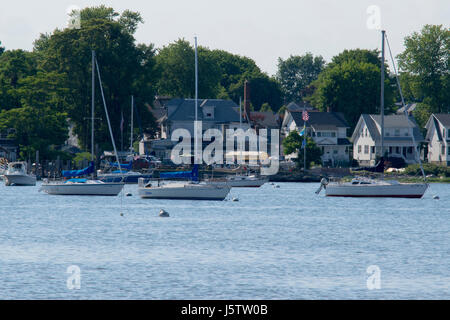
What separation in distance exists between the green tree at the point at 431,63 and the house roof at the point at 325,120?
19919 mm

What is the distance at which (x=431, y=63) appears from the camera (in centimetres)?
16050

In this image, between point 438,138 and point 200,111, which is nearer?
point 438,138

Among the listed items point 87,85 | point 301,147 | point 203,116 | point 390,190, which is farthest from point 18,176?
point 203,116

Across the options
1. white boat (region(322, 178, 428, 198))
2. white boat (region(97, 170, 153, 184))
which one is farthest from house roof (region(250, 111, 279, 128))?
white boat (region(322, 178, 428, 198))

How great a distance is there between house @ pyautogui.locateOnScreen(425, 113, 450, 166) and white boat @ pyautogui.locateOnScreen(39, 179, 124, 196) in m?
70.9

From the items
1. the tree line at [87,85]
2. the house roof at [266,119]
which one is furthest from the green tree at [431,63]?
the house roof at [266,119]

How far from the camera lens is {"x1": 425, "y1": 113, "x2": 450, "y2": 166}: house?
5536 inches

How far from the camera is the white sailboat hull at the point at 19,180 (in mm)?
104250

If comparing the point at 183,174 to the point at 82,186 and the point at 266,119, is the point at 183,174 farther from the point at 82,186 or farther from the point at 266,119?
the point at 266,119

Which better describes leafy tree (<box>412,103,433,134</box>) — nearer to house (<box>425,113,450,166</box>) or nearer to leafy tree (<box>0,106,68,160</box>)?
house (<box>425,113,450,166</box>)

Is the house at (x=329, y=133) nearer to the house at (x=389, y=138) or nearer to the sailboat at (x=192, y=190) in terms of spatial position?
the house at (x=389, y=138)

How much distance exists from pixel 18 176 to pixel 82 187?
23.1 meters

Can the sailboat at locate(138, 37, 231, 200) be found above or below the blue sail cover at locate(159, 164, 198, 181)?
below
